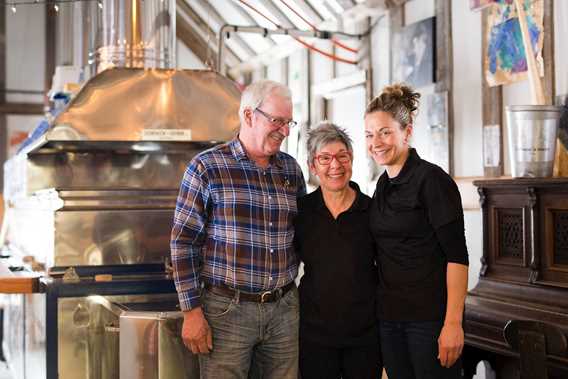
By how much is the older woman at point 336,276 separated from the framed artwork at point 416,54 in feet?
10.4

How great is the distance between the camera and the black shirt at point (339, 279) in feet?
8.31

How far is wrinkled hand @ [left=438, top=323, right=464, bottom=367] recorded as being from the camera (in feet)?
7.69

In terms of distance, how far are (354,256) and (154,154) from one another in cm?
259

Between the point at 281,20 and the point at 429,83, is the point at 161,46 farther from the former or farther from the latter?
the point at 281,20

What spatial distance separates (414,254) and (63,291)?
1628 mm

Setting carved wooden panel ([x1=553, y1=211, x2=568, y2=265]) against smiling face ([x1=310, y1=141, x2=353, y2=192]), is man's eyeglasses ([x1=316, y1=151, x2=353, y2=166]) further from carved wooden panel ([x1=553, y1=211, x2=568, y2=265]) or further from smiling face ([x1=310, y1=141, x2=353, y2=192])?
carved wooden panel ([x1=553, y1=211, x2=568, y2=265])

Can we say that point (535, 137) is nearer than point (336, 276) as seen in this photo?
No

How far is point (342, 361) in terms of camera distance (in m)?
2.59

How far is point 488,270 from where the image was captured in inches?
151

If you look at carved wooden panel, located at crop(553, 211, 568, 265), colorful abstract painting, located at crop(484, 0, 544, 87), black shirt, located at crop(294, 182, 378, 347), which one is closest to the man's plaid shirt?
black shirt, located at crop(294, 182, 378, 347)

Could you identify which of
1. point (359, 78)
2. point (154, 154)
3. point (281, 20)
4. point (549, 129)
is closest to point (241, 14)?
point (281, 20)

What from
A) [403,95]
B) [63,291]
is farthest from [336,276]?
[63,291]

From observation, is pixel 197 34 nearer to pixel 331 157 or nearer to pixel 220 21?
pixel 220 21

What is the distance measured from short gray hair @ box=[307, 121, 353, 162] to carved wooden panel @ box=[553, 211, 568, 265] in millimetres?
1304
